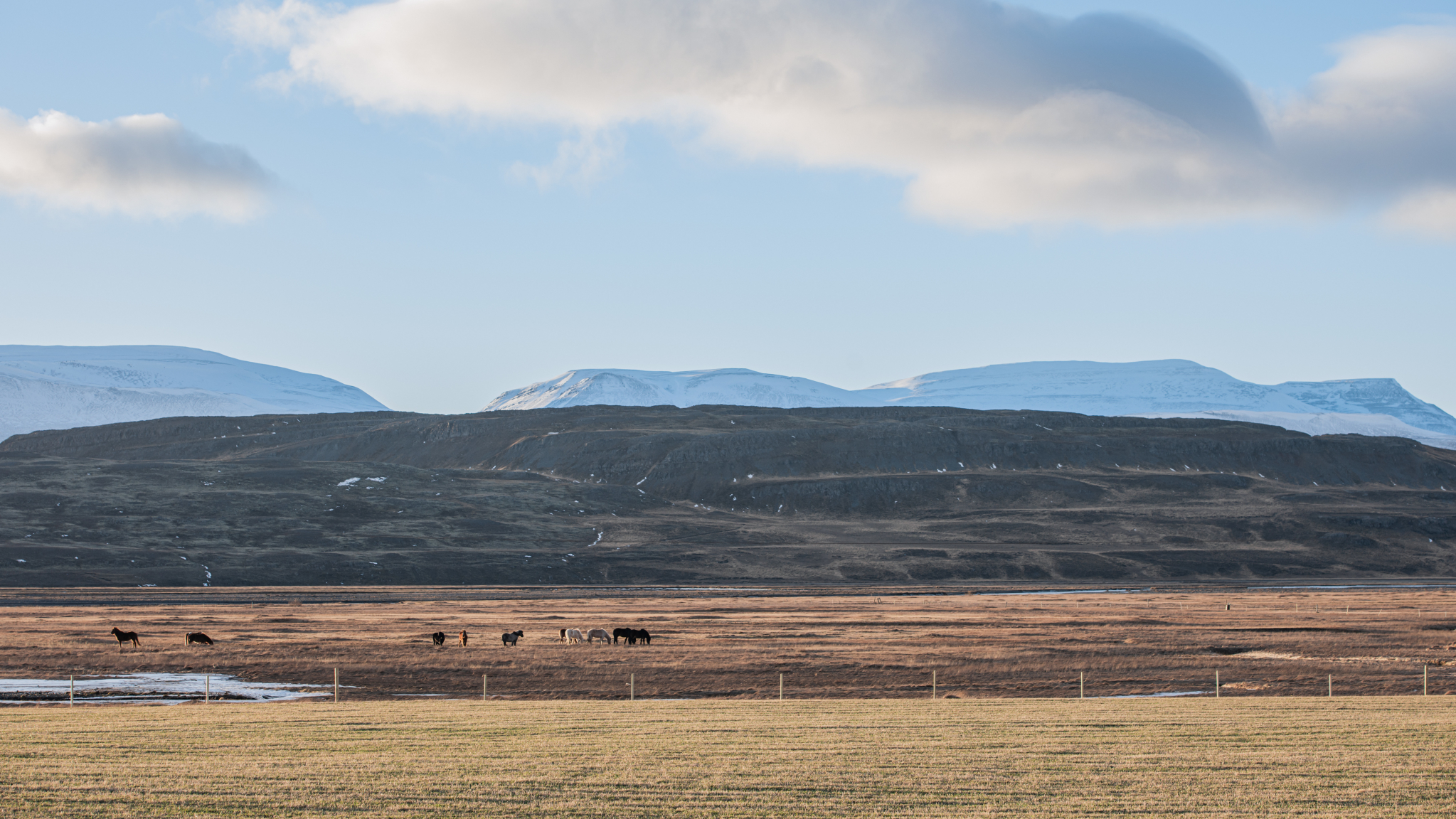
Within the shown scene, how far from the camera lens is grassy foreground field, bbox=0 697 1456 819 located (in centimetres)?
1788

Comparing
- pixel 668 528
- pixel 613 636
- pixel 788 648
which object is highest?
pixel 788 648

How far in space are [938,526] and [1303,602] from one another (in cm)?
8133

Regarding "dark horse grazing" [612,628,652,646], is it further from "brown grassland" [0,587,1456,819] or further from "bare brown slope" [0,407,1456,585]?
"bare brown slope" [0,407,1456,585]

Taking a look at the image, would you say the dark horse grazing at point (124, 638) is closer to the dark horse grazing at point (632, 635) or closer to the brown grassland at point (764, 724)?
the brown grassland at point (764, 724)

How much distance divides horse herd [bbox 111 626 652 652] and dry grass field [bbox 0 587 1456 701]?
0.69 m

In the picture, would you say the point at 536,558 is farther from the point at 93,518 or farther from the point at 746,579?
the point at 93,518

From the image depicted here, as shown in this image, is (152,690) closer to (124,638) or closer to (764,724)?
(124,638)

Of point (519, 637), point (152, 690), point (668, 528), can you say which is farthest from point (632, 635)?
point (668, 528)

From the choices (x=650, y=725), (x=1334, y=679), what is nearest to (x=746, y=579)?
(x=1334, y=679)

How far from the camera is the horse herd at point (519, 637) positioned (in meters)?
51.2

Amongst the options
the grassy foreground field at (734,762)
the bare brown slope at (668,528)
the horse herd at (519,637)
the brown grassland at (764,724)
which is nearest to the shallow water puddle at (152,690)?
the brown grassland at (764,724)

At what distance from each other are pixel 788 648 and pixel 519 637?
520 inches

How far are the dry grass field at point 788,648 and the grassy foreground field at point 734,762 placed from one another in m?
9.76

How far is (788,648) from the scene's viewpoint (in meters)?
50.4
